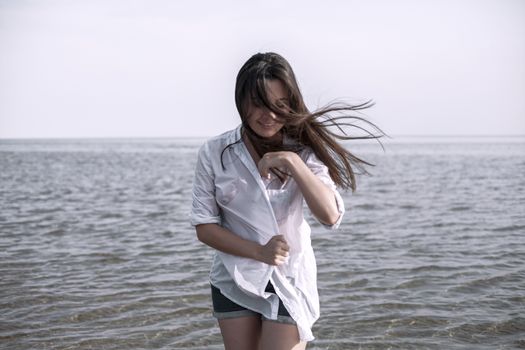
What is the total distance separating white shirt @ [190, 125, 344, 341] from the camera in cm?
310

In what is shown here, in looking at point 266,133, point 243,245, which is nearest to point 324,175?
point 266,133

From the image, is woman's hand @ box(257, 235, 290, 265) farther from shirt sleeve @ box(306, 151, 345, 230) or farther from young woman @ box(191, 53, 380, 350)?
shirt sleeve @ box(306, 151, 345, 230)

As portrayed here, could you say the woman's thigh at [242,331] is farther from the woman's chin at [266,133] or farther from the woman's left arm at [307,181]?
the woman's chin at [266,133]

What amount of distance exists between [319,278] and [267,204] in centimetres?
558

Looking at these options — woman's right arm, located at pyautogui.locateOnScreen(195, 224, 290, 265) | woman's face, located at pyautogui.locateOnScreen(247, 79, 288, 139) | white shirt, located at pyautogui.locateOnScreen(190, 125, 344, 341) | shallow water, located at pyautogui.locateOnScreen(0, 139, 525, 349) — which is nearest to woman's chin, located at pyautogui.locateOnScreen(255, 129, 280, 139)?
woman's face, located at pyautogui.locateOnScreen(247, 79, 288, 139)

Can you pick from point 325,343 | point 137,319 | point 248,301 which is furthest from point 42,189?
point 248,301

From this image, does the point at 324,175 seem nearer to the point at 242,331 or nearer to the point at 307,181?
the point at 307,181

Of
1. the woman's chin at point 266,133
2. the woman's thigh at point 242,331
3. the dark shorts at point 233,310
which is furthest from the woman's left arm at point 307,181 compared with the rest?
Result: the woman's thigh at point 242,331

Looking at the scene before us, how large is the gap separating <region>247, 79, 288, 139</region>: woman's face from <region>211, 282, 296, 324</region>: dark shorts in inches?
27.8

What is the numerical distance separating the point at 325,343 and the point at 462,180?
19.0m

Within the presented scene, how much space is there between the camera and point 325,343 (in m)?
6.12

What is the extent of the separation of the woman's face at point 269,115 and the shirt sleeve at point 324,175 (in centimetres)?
21

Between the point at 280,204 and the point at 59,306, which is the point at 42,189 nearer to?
the point at 59,306

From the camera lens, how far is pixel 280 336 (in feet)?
10.2
